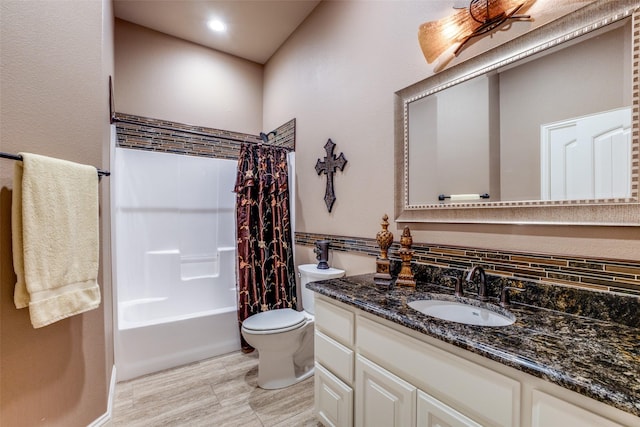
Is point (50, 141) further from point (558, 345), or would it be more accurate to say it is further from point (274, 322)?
point (558, 345)

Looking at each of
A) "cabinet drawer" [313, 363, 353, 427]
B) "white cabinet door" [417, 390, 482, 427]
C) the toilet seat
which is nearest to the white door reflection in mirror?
"white cabinet door" [417, 390, 482, 427]

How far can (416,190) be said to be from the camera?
5.22 ft

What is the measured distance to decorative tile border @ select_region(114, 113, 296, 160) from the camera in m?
2.55

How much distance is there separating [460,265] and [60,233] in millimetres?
1753

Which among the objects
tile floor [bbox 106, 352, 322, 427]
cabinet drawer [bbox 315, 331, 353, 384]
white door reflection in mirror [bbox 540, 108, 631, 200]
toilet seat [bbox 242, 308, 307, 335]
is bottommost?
tile floor [bbox 106, 352, 322, 427]

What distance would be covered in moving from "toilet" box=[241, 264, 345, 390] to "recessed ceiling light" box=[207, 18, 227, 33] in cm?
235

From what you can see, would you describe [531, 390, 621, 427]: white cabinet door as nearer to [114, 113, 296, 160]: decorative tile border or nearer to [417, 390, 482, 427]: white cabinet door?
[417, 390, 482, 427]: white cabinet door

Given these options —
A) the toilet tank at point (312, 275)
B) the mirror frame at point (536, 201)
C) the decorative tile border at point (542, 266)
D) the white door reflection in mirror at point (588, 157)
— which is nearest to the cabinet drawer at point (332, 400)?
the toilet tank at point (312, 275)

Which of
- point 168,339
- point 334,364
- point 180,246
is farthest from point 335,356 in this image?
point 180,246

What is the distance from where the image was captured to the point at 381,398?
3.66ft

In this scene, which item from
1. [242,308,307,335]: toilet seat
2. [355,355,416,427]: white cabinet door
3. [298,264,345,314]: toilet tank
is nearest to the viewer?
[355,355,416,427]: white cabinet door

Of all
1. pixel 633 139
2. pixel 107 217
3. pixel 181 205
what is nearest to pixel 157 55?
pixel 181 205

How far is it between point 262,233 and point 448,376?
1854mm

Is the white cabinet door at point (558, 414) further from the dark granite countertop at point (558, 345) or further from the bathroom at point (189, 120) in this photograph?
the bathroom at point (189, 120)
